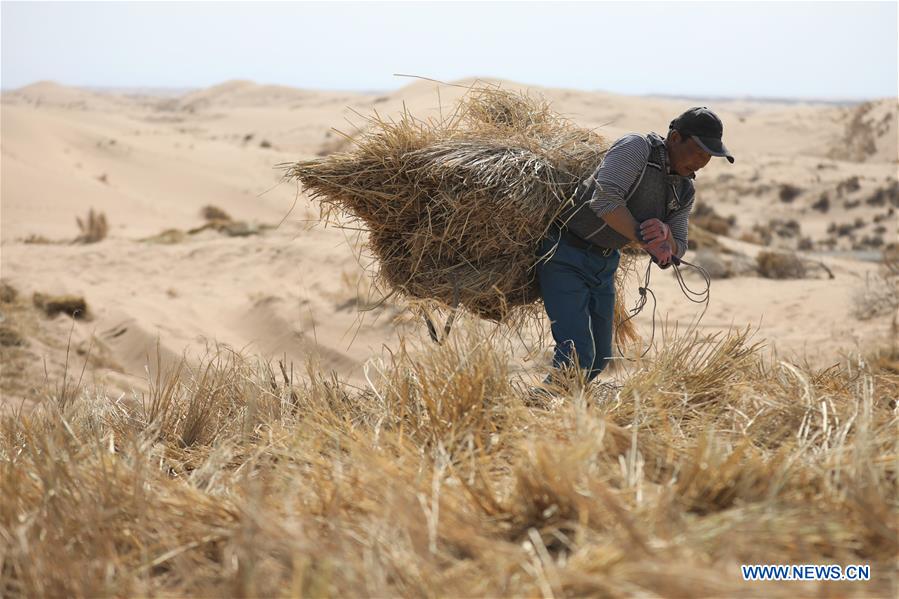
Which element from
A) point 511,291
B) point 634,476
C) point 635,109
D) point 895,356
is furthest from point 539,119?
point 635,109

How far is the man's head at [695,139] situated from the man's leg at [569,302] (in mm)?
589

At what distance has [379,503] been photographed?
2082 millimetres

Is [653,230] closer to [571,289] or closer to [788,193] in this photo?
[571,289]

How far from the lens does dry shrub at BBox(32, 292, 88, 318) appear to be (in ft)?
27.0

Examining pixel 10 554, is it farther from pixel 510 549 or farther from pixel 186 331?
pixel 186 331

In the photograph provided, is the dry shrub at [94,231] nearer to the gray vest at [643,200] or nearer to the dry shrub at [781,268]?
the dry shrub at [781,268]

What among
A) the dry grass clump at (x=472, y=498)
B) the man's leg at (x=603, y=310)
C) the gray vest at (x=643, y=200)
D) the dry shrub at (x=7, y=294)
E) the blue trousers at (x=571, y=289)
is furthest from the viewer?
the dry shrub at (x=7, y=294)

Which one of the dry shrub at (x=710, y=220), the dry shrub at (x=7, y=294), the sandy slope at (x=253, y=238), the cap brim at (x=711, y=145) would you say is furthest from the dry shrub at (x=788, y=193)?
the cap brim at (x=711, y=145)

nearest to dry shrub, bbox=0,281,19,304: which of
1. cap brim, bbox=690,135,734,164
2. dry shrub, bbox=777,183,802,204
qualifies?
cap brim, bbox=690,135,734,164

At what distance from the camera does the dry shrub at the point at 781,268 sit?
10336 mm

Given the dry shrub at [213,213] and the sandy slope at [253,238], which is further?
the dry shrub at [213,213]

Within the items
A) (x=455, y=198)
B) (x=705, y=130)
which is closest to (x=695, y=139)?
(x=705, y=130)

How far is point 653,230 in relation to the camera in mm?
3289

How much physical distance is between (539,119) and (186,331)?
200 inches
